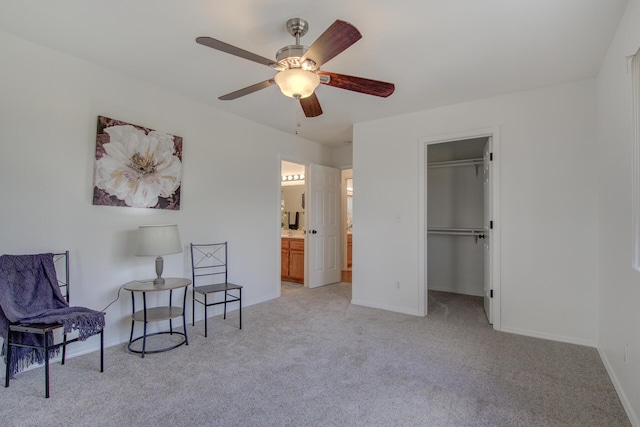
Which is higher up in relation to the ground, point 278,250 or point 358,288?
point 278,250

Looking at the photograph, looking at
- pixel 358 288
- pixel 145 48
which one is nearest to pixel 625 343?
pixel 358 288

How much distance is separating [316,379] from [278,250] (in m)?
2.58

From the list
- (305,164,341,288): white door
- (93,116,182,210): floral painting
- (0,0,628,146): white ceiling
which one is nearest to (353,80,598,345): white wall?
(0,0,628,146): white ceiling

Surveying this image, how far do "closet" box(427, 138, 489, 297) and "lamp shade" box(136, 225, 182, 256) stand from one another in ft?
12.1

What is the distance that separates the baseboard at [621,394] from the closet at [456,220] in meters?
2.36

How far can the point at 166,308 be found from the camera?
10.1ft

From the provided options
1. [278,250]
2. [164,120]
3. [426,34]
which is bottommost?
[278,250]

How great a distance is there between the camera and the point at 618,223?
233 cm

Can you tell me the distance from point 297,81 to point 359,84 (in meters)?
0.46

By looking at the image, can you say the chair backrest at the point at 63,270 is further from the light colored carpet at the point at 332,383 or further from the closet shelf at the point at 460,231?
the closet shelf at the point at 460,231

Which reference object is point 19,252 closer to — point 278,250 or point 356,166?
point 278,250

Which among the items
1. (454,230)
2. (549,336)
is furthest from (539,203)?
(454,230)

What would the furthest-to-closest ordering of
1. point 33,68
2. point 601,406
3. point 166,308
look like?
point 166,308
point 33,68
point 601,406

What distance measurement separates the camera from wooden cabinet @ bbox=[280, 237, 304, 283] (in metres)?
5.69
